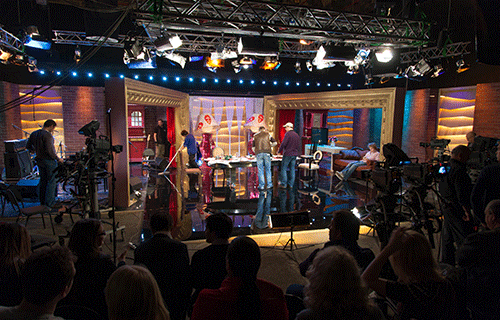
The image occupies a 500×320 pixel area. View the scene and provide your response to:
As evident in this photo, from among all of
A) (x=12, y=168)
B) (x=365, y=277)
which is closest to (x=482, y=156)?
(x=365, y=277)

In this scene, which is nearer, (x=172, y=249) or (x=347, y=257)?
(x=347, y=257)

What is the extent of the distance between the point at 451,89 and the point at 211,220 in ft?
34.4

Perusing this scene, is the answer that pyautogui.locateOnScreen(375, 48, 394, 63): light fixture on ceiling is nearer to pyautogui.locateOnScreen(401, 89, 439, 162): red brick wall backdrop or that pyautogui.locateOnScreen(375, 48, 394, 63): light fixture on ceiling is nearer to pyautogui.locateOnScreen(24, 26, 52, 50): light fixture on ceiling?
pyautogui.locateOnScreen(401, 89, 439, 162): red brick wall backdrop

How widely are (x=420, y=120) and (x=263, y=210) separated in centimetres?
728

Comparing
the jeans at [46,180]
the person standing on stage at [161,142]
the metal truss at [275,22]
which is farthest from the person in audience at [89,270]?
the person standing on stage at [161,142]

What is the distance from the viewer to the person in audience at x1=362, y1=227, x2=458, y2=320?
1619 millimetres

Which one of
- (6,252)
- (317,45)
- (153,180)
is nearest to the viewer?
(6,252)

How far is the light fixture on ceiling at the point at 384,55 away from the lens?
305 inches

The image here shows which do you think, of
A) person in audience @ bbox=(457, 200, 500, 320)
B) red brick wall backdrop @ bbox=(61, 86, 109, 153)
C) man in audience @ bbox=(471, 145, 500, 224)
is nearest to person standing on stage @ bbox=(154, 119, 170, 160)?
red brick wall backdrop @ bbox=(61, 86, 109, 153)

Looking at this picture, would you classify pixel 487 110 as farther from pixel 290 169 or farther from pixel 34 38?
pixel 34 38

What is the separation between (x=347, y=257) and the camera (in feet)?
4.62

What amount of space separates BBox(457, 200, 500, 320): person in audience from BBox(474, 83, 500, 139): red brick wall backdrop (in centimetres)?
791

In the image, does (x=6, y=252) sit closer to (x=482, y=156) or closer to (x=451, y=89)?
(x=482, y=156)

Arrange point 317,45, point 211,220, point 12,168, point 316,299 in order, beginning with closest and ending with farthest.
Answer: point 316,299
point 211,220
point 12,168
point 317,45
